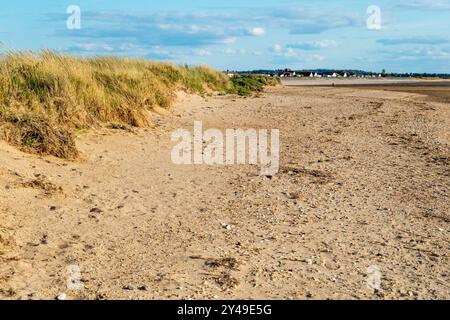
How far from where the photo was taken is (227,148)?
37.5 ft

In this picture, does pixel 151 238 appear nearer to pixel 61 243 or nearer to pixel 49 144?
pixel 61 243

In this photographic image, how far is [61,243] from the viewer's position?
18.4 feet

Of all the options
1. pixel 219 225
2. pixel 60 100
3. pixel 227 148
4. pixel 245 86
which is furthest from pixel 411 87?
pixel 219 225

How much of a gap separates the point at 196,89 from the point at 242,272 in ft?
65.9

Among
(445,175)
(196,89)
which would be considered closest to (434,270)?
(445,175)

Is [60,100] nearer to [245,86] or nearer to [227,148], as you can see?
[227,148]

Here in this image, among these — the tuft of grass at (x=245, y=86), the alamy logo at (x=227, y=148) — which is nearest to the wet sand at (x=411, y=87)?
the tuft of grass at (x=245, y=86)

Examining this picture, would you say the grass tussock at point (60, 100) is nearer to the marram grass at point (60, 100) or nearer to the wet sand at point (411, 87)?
the marram grass at point (60, 100)

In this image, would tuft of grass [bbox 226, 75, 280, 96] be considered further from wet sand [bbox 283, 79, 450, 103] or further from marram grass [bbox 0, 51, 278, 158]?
marram grass [bbox 0, 51, 278, 158]

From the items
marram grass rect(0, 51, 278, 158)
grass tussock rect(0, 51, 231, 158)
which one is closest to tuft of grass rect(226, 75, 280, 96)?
marram grass rect(0, 51, 278, 158)

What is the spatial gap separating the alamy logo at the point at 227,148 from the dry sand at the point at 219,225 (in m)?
0.33

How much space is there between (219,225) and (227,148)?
5.13 meters

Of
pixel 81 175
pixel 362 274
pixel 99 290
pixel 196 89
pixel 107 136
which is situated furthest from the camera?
pixel 196 89

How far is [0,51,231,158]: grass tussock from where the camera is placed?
8797mm
